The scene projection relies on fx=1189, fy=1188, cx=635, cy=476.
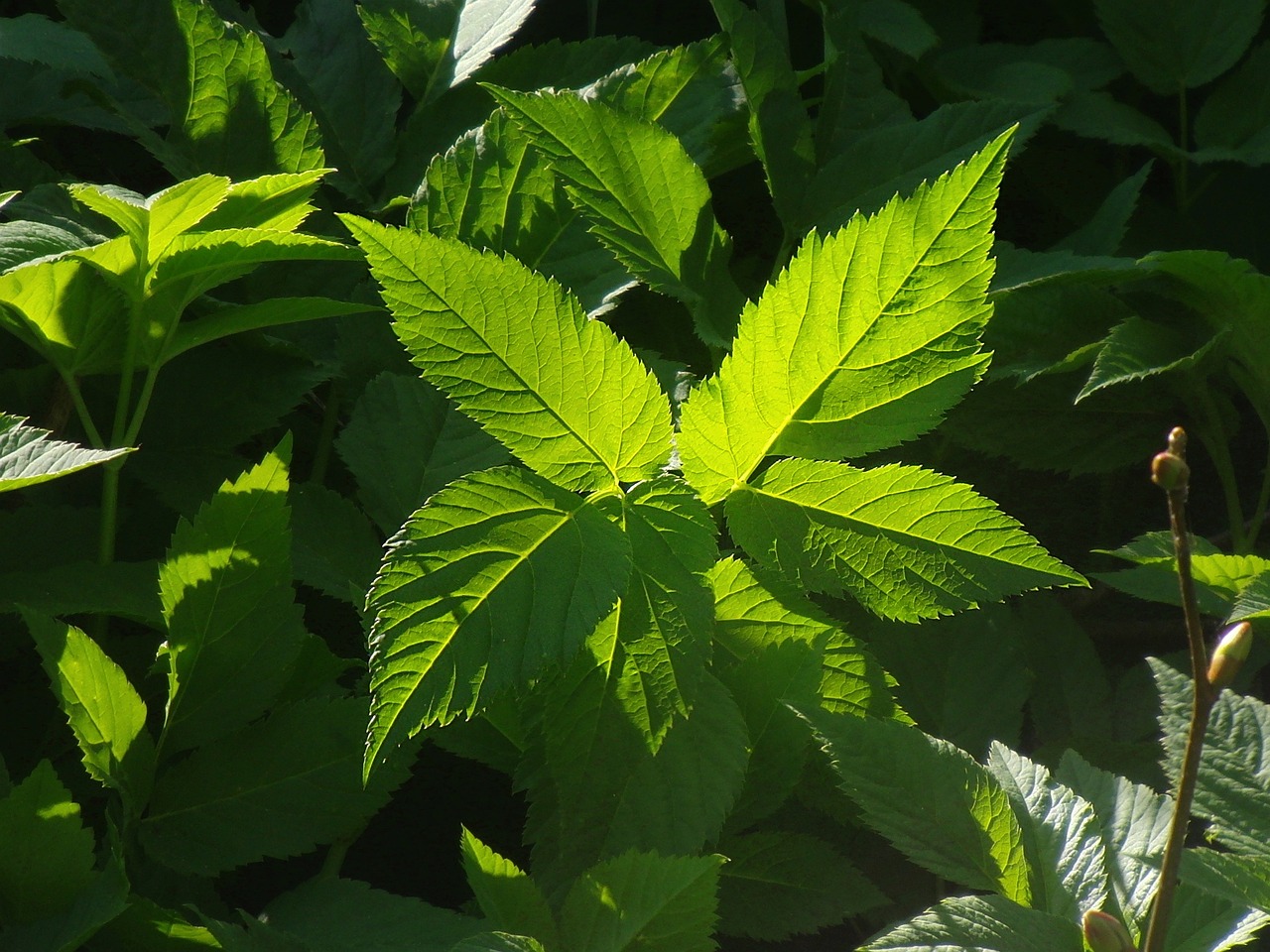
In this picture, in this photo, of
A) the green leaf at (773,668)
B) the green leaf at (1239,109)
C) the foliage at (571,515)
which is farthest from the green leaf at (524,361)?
the green leaf at (1239,109)

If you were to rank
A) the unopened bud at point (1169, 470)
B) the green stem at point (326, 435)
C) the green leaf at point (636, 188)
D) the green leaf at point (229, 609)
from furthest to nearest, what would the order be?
1. the green stem at point (326, 435)
2. the green leaf at point (636, 188)
3. the green leaf at point (229, 609)
4. the unopened bud at point (1169, 470)

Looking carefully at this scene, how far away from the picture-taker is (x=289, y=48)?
0.97m

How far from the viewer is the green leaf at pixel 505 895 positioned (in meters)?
0.60

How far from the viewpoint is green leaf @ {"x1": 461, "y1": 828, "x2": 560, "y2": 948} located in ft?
1.95

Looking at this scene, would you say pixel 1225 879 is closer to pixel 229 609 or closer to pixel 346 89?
pixel 229 609

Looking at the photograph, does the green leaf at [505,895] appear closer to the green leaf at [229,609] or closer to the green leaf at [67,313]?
the green leaf at [229,609]

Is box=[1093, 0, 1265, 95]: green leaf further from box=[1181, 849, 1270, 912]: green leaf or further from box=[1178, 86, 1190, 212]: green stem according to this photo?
box=[1181, 849, 1270, 912]: green leaf

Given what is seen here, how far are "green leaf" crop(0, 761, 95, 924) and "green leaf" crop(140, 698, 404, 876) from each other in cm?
6

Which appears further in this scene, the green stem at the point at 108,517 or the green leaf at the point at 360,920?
the green stem at the point at 108,517

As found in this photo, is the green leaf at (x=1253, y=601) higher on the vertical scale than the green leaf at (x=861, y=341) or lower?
lower

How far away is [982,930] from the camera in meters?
0.56

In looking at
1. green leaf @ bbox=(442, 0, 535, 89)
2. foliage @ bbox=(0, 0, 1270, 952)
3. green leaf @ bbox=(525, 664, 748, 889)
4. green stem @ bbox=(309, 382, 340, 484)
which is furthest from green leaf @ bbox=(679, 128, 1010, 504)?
green leaf @ bbox=(442, 0, 535, 89)

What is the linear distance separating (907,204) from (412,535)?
0.98 ft

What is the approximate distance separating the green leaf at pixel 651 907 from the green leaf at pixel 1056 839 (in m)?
0.17
